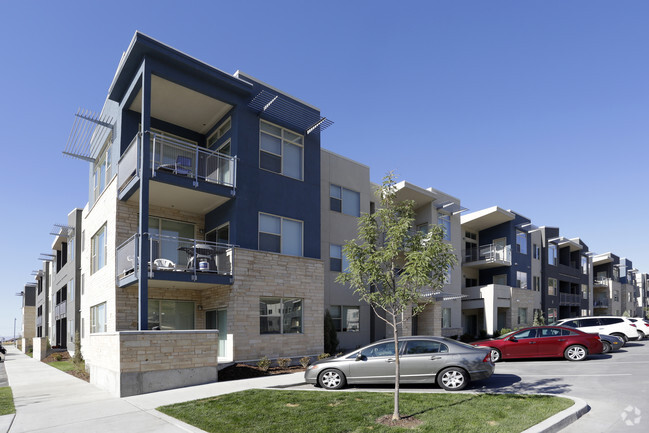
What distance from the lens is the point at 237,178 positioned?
1752 centimetres

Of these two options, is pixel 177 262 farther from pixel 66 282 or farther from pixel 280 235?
pixel 66 282

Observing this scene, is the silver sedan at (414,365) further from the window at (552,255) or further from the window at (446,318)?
the window at (552,255)

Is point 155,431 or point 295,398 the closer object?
point 155,431

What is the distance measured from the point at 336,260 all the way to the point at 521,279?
2232 cm

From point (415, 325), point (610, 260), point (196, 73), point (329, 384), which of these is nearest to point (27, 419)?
point (329, 384)

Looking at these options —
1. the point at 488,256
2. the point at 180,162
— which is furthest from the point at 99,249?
the point at 488,256

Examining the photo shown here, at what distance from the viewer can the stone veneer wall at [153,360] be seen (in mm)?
12836

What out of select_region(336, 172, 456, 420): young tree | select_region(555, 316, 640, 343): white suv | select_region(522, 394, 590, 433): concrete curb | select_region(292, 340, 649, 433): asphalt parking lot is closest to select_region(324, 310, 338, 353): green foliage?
select_region(292, 340, 649, 433): asphalt parking lot

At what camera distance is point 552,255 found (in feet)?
148

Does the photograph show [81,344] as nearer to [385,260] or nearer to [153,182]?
[153,182]

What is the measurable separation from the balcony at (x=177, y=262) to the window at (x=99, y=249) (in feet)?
9.40

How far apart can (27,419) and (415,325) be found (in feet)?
71.3

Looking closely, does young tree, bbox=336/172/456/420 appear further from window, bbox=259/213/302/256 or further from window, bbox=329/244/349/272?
window, bbox=329/244/349/272

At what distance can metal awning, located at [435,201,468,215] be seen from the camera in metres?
30.5
